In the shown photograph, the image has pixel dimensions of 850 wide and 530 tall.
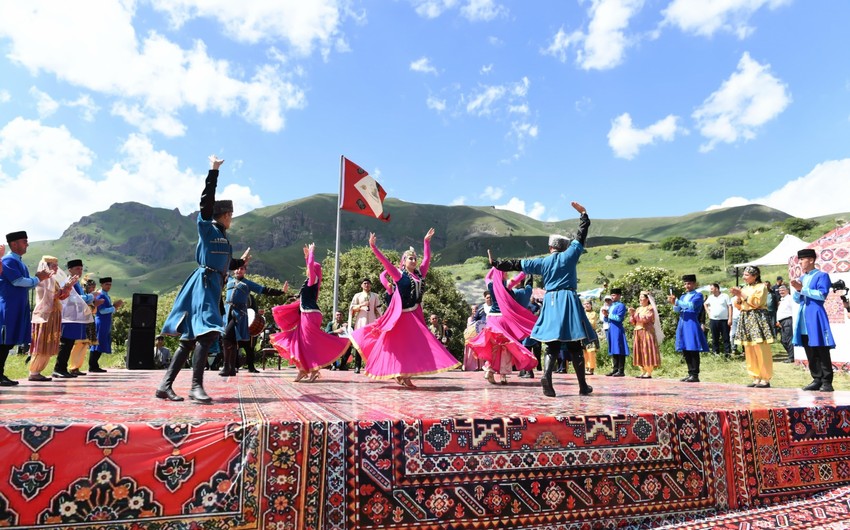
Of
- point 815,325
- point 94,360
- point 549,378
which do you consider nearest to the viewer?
point 549,378

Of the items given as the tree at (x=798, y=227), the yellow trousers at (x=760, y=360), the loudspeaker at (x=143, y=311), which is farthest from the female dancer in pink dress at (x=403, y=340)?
the tree at (x=798, y=227)

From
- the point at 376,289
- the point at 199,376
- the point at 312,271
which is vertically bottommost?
the point at 199,376

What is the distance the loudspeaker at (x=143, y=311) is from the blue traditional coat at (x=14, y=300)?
6.65 meters

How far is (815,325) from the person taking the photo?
6504 mm

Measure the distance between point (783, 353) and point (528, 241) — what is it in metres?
162

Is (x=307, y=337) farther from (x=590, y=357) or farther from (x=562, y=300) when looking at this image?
(x=590, y=357)

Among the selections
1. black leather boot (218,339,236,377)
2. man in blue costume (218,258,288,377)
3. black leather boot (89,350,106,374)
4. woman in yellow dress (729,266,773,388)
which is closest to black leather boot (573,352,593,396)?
woman in yellow dress (729,266,773,388)

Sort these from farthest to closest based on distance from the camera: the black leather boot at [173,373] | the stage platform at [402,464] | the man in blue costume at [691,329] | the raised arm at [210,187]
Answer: the man in blue costume at [691,329] < the raised arm at [210,187] < the black leather boot at [173,373] < the stage platform at [402,464]

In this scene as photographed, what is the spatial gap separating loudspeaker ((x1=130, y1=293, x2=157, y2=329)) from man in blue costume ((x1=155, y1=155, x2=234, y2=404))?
9.47 meters

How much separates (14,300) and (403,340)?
194 inches

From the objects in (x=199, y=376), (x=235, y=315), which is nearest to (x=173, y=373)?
(x=199, y=376)

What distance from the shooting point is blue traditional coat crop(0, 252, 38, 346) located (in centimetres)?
600

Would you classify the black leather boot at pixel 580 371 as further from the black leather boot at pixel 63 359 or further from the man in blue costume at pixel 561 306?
the black leather boot at pixel 63 359

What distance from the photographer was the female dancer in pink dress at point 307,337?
8078 millimetres
